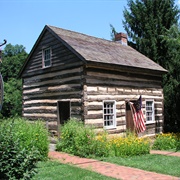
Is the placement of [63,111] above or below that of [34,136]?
above

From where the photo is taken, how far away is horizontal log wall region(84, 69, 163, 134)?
1280 centimetres

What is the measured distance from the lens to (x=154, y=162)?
30.9 feet

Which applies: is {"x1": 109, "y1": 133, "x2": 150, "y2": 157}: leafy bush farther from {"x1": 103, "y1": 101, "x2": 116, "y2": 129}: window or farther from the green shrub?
the green shrub

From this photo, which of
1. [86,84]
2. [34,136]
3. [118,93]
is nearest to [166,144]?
[118,93]

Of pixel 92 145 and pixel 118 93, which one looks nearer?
pixel 92 145

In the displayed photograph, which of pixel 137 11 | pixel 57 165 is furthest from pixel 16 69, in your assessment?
pixel 57 165

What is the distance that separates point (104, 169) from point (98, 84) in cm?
560

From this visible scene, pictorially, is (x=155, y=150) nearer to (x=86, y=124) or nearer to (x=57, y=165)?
(x=86, y=124)

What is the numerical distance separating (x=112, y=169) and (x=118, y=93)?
6.35m

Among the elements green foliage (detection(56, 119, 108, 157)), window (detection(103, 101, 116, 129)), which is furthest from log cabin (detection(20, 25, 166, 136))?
green foliage (detection(56, 119, 108, 157))

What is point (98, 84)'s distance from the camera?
13.2 metres

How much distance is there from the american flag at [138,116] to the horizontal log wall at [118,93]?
2.05 ft

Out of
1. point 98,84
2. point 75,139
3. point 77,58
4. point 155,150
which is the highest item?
point 77,58

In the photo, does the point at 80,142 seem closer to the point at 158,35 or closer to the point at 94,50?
the point at 94,50
